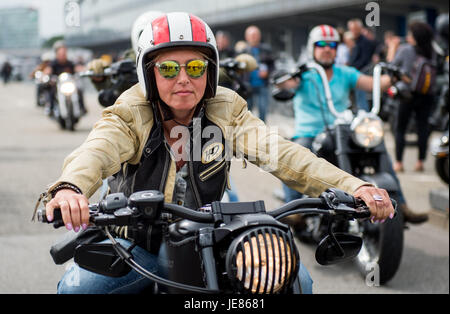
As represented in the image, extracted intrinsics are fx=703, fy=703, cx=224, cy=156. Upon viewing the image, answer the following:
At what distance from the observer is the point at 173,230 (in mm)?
1981

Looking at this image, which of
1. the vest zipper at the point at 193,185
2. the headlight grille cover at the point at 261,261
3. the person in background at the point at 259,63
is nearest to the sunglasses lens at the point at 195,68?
the vest zipper at the point at 193,185

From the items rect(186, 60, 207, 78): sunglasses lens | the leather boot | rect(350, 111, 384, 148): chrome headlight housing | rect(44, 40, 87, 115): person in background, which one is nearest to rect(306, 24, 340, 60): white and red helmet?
rect(350, 111, 384, 148): chrome headlight housing

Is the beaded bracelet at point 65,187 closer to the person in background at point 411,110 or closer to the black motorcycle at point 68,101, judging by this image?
the person in background at point 411,110

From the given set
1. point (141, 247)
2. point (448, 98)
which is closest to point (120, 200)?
point (141, 247)

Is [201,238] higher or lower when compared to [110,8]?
lower

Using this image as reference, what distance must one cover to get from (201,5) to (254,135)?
52966 millimetres

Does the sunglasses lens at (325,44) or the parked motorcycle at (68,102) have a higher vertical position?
the sunglasses lens at (325,44)

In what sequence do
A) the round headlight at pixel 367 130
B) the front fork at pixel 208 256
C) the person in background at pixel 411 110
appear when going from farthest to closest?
1. the person in background at pixel 411 110
2. the round headlight at pixel 367 130
3. the front fork at pixel 208 256

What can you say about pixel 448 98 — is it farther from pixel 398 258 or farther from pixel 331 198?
pixel 331 198

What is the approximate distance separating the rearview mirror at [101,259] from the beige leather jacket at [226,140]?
185mm

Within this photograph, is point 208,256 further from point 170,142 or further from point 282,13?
point 282,13

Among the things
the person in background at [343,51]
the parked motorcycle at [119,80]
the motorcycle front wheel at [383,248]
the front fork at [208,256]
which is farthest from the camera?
the person in background at [343,51]

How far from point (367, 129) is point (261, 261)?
11.1 ft

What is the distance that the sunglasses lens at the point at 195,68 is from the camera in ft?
8.15
